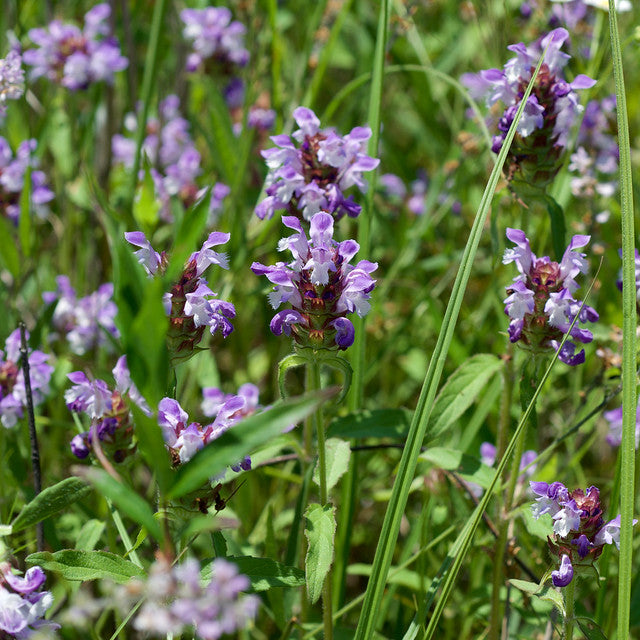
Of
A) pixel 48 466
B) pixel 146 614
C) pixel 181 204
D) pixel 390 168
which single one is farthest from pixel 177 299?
pixel 390 168

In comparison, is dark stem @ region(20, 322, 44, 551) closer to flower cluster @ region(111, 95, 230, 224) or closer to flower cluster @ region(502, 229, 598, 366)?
flower cluster @ region(502, 229, 598, 366)

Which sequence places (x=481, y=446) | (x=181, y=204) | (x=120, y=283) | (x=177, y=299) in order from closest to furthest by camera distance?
(x=120, y=283)
(x=177, y=299)
(x=481, y=446)
(x=181, y=204)

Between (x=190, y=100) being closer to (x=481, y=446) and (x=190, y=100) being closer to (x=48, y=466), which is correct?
(x=48, y=466)

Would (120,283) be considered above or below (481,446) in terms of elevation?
above

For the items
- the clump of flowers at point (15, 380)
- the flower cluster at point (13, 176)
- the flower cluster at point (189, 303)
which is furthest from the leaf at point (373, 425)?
the flower cluster at point (13, 176)

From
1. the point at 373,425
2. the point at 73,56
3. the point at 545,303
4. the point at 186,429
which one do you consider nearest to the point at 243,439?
the point at 186,429

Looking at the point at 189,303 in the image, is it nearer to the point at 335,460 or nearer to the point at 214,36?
the point at 335,460
